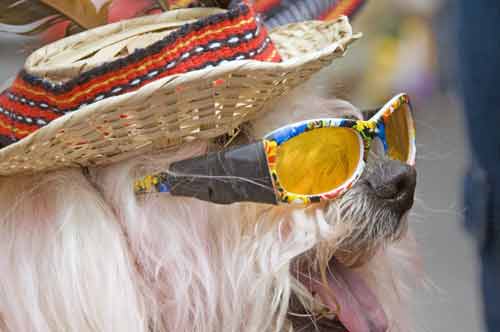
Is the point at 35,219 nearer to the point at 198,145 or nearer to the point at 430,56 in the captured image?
the point at 198,145

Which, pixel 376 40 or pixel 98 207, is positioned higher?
pixel 98 207

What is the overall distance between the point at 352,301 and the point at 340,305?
29 mm

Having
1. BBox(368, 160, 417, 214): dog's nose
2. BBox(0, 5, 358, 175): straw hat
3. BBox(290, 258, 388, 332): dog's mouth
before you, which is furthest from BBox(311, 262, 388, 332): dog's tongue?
BBox(0, 5, 358, 175): straw hat

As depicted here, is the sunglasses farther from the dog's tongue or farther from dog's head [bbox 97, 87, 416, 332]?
the dog's tongue

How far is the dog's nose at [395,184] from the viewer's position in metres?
1.09

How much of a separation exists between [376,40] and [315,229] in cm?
151

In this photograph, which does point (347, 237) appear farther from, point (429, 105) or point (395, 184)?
point (429, 105)

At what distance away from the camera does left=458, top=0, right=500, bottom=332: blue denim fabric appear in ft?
2.71

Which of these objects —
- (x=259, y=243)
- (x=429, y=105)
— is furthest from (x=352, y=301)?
(x=429, y=105)

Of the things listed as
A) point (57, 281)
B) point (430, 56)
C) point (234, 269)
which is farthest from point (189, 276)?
point (430, 56)

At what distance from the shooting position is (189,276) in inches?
41.1

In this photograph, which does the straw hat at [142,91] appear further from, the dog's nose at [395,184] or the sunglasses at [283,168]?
the dog's nose at [395,184]

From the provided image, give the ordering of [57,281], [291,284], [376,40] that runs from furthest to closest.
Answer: [376,40] → [291,284] → [57,281]

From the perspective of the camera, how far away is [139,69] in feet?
3.05
